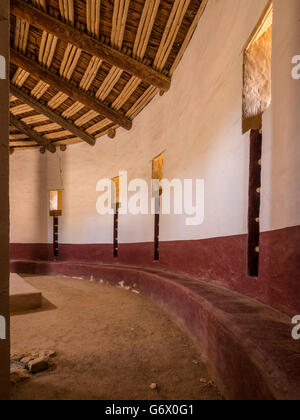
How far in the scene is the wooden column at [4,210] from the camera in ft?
4.89

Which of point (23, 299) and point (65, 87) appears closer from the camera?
point (23, 299)

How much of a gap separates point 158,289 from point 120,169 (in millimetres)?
4231

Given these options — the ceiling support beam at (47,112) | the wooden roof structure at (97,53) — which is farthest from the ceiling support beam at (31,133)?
the ceiling support beam at (47,112)

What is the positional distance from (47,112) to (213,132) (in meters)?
5.96

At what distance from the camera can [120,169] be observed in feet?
25.5

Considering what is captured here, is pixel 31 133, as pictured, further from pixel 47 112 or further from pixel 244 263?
pixel 244 263

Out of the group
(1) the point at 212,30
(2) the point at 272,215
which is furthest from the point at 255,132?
(1) the point at 212,30

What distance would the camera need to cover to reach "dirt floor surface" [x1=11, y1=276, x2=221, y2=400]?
203 centimetres

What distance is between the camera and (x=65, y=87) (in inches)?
246

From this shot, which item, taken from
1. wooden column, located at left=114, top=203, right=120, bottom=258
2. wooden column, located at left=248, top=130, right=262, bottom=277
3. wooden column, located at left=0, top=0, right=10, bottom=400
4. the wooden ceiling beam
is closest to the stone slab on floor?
wooden column, located at left=0, top=0, right=10, bottom=400

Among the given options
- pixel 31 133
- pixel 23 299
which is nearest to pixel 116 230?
pixel 23 299

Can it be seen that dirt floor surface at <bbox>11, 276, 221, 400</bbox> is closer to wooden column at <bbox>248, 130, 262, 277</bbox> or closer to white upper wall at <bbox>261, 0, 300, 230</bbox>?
wooden column at <bbox>248, 130, 262, 277</bbox>

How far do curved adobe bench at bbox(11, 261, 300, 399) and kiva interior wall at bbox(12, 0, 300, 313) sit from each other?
0.67ft
